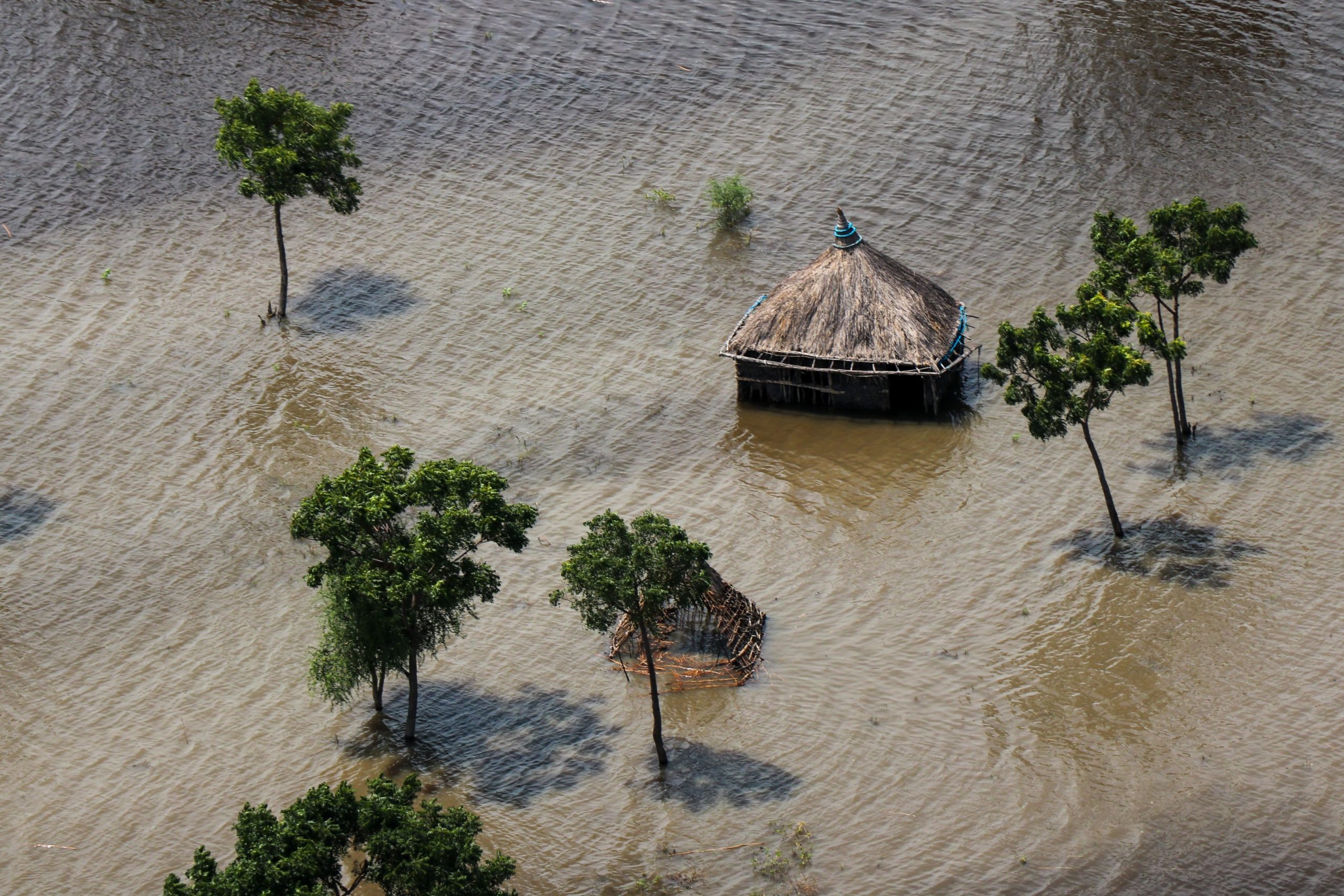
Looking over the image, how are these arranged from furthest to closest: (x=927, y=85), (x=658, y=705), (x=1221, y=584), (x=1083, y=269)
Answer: (x=927, y=85) → (x=1083, y=269) → (x=1221, y=584) → (x=658, y=705)

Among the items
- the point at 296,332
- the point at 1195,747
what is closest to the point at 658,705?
the point at 1195,747

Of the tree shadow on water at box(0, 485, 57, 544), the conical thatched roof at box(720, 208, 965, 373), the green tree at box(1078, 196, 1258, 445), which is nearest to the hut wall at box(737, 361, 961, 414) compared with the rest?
the conical thatched roof at box(720, 208, 965, 373)

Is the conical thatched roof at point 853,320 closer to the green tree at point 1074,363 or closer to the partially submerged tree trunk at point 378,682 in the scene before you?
the green tree at point 1074,363

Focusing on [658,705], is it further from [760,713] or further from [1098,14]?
[1098,14]

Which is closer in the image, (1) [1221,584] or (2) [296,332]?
(1) [1221,584]

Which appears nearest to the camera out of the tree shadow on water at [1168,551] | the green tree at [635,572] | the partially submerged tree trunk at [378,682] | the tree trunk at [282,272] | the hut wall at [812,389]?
the green tree at [635,572]

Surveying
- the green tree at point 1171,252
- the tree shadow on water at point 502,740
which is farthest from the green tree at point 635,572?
the green tree at point 1171,252
